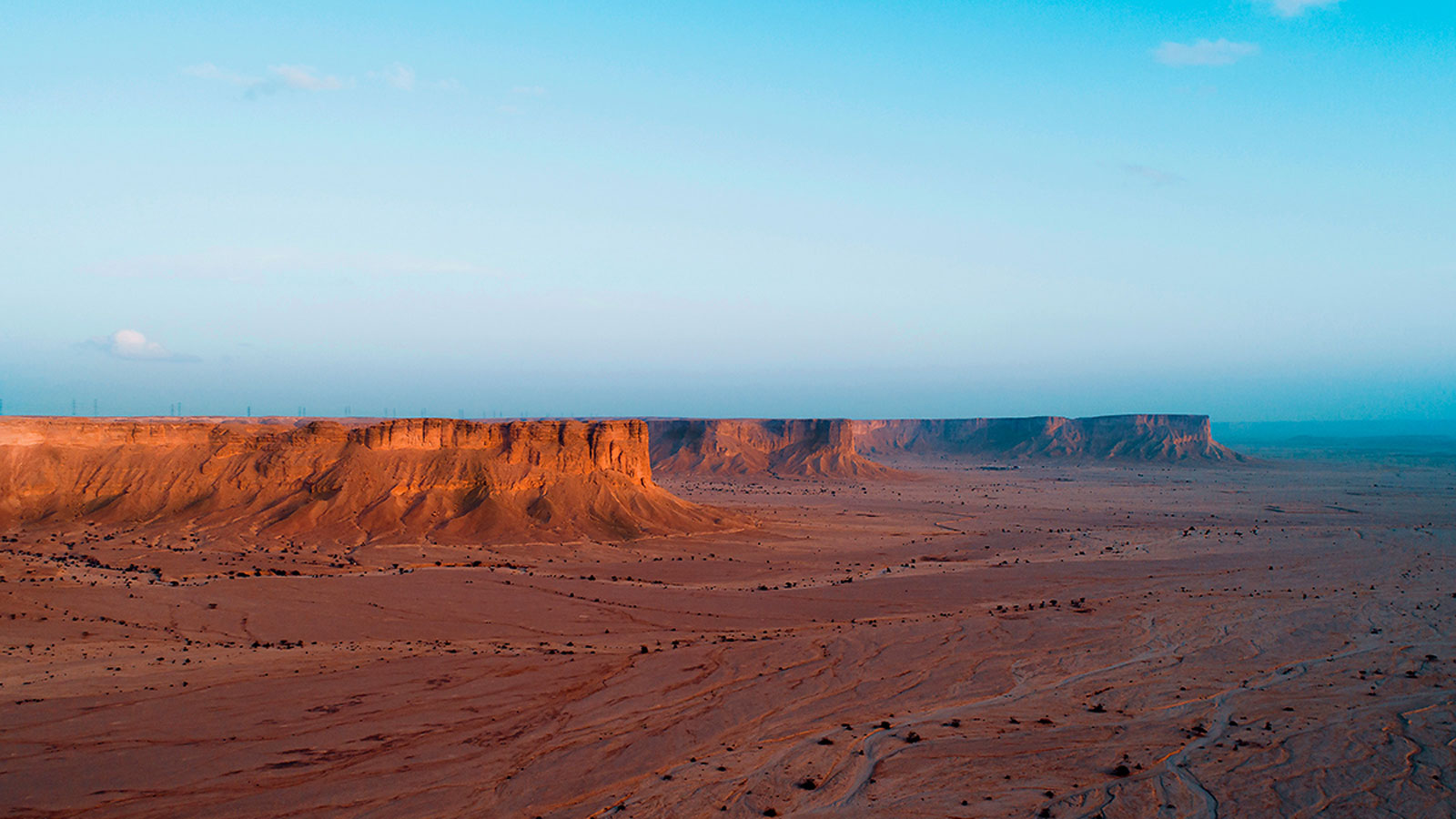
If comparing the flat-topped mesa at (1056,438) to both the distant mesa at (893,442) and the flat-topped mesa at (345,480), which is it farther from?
the flat-topped mesa at (345,480)

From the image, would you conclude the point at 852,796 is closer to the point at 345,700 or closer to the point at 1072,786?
the point at 1072,786

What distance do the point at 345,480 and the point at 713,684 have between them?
122ft

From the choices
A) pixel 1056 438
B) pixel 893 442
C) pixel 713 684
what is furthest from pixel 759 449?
pixel 713 684

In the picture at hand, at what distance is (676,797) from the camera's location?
44.7ft

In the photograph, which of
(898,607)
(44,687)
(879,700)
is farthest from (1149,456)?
(44,687)

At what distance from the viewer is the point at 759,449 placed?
126 metres

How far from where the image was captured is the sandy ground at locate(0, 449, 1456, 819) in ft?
45.6

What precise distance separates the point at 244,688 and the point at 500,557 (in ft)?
72.0

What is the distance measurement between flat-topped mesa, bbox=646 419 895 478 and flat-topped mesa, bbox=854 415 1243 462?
44006 mm

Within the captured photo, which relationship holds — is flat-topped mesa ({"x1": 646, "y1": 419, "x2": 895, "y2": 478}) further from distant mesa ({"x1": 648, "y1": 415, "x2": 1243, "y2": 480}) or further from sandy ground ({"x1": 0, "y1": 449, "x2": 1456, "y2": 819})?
sandy ground ({"x1": 0, "y1": 449, "x2": 1456, "y2": 819})

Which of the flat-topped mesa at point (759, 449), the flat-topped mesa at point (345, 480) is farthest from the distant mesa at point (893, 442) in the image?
Answer: the flat-topped mesa at point (345, 480)

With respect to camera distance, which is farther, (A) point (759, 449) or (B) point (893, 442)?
(B) point (893, 442)

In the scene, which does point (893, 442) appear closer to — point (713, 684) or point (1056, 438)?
point (1056, 438)

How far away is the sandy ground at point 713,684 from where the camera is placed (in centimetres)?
1391
